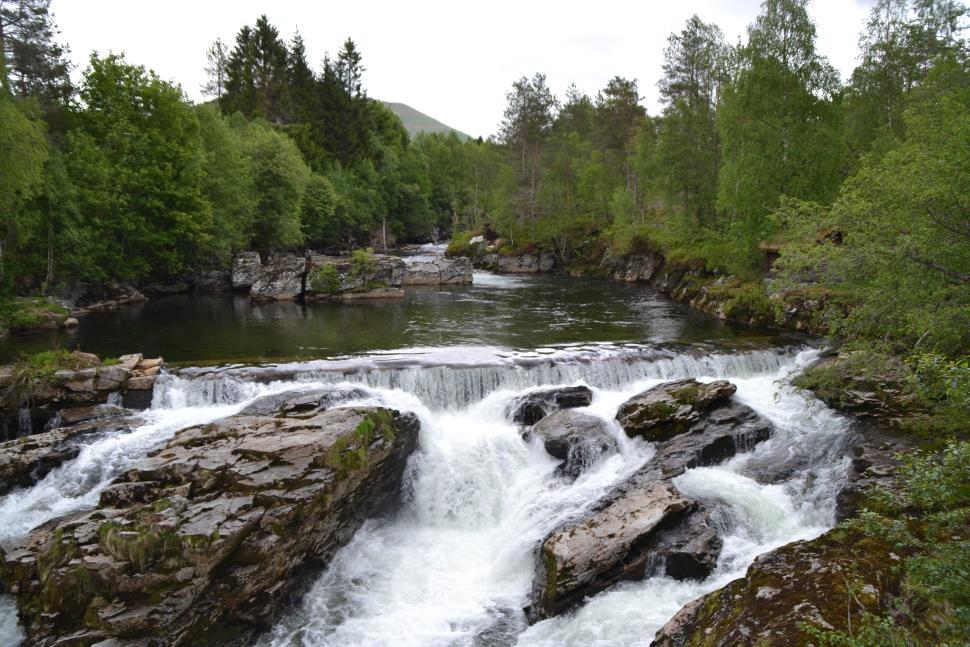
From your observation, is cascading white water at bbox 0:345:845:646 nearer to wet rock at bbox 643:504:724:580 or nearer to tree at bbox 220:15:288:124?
wet rock at bbox 643:504:724:580

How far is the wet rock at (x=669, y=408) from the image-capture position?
599 inches

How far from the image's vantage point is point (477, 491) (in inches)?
553

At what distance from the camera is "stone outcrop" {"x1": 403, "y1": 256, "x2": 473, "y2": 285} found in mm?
44156

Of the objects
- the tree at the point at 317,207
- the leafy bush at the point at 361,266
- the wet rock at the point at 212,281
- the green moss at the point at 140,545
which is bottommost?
the green moss at the point at 140,545

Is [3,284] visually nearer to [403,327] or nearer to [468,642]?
[403,327]

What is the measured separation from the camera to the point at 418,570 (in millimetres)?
11977

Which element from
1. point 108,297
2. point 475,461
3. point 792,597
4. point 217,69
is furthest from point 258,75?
point 792,597

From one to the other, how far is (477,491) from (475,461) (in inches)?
33.8

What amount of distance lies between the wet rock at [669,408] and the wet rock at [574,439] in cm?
89

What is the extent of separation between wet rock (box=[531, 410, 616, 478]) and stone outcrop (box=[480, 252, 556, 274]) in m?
41.0

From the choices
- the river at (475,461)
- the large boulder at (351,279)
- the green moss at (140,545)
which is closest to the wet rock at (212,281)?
the large boulder at (351,279)

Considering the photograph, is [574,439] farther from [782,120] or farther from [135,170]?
[135,170]

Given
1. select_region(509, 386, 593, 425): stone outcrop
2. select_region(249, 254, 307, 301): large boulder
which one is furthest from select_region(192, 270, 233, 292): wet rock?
select_region(509, 386, 593, 425): stone outcrop

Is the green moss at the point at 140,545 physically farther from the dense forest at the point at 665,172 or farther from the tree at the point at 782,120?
the tree at the point at 782,120
